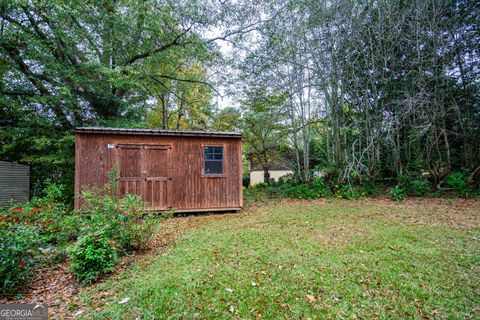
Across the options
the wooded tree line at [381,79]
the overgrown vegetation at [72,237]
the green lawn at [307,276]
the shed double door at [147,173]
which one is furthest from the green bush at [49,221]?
the wooded tree line at [381,79]

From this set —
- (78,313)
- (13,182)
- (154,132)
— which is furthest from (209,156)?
(13,182)

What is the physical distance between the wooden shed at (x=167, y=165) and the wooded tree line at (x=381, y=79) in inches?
173

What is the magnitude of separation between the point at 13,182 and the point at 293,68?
1155 centimetres

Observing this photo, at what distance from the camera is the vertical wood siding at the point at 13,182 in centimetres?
648

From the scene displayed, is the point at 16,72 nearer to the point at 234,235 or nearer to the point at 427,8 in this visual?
the point at 234,235

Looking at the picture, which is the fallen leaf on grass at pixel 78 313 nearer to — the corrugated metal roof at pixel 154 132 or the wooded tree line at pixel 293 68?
the corrugated metal roof at pixel 154 132

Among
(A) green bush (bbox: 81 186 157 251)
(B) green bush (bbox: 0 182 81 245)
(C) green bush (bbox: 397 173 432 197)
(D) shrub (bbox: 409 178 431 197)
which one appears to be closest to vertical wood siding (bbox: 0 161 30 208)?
(B) green bush (bbox: 0 182 81 245)

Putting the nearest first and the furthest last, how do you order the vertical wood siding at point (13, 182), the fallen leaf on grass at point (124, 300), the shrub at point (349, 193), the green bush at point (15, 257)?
1. the fallen leaf on grass at point (124, 300)
2. the green bush at point (15, 257)
3. the vertical wood siding at point (13, 182)
4. the shrub at point (349, 193)

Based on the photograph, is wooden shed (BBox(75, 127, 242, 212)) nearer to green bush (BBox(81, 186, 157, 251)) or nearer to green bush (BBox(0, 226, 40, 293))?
green bush (BBox(81, 186, 157, 251))

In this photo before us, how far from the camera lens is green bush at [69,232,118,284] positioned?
2.66m

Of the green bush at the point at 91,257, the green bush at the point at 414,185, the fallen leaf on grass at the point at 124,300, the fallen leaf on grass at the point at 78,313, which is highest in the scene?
the green bush at the point at 414,185

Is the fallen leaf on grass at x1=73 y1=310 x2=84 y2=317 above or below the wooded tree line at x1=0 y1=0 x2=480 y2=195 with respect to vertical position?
below

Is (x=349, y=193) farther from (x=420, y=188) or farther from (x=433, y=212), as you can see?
(x=433, y=212)

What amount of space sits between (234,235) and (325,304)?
94.8 inches
